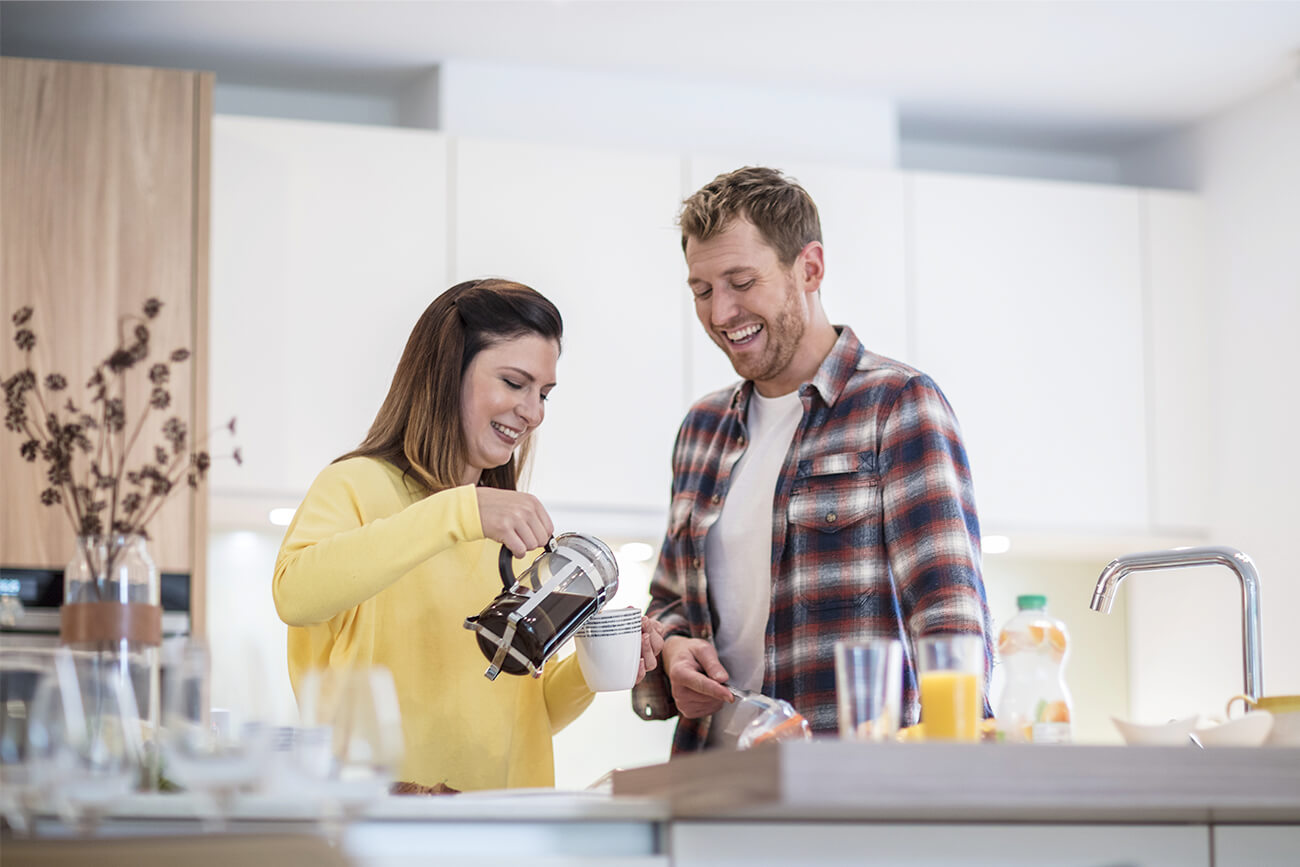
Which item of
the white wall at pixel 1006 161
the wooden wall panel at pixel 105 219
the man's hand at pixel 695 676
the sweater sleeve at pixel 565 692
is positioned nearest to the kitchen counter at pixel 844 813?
Result: the sweater sleeve at pixel 565 692

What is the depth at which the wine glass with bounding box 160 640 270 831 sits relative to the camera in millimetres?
1086

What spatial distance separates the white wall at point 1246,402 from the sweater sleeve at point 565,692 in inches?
87.6

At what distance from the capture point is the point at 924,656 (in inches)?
50.3

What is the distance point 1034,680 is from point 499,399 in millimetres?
853

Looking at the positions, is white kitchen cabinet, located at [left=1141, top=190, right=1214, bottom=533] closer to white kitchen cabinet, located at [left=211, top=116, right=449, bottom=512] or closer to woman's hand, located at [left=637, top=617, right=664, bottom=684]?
white kitchen cabinet, located at [left=211, top=116, right=449, bottom=512]

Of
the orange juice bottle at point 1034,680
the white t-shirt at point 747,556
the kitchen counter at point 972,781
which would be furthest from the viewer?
the white t-shirt at point 747,556

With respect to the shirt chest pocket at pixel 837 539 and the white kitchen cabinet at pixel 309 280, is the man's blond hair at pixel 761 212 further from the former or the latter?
the white kitchen cabinet at pixel 309 280

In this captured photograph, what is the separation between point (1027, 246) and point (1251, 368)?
63 cm

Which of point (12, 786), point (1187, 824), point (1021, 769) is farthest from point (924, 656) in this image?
point (12, 786)

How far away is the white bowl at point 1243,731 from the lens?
136 cm

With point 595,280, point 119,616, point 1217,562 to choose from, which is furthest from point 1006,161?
point 119,616

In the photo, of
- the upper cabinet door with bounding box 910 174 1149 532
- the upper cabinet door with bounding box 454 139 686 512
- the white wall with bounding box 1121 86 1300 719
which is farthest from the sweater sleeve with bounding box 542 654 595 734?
the white wall with bounding box 1121 86 1300 719

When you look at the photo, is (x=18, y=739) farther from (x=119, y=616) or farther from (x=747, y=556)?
(x=747, y=556)

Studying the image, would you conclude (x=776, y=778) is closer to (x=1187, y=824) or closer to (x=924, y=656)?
(x=924, y=656)
